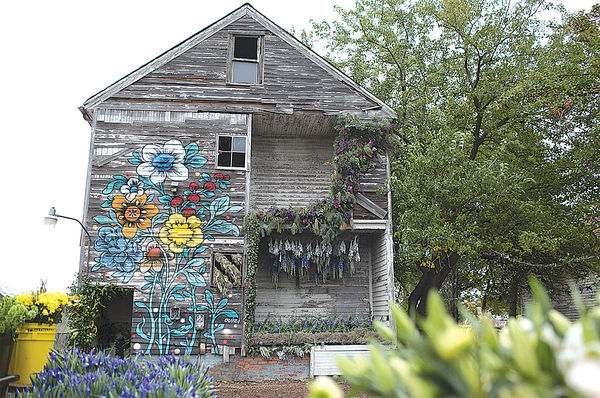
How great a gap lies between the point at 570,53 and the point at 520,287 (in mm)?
9606

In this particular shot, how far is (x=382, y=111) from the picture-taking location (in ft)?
55.7

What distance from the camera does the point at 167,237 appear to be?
50.2 ft

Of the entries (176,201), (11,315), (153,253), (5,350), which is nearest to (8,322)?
(11,315)

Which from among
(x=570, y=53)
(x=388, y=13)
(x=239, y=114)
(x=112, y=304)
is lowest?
(x=112, y=304)

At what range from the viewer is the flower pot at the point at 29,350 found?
23.9 ft

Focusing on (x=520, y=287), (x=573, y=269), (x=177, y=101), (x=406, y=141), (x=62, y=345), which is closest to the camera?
(x=62, y=345)

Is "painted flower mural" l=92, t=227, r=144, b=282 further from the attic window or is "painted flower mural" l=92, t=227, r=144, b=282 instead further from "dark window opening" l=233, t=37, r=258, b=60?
"dark window opening" l=233, t=37, r=258, b=60

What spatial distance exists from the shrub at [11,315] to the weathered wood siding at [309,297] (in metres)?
10.1

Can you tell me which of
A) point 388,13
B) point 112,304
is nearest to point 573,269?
point 388,13

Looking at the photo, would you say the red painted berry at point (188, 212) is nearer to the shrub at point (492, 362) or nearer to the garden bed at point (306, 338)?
the garden bed at point (306, 338)

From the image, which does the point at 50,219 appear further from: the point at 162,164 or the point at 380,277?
the point at 380,277

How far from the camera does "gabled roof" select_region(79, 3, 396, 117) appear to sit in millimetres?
16031

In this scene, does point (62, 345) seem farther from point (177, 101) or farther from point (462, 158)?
point (462, 158)

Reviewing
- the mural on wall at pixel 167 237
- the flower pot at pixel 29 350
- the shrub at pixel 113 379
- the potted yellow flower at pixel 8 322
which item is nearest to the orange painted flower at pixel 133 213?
the mural on wall at pixel 167 237
